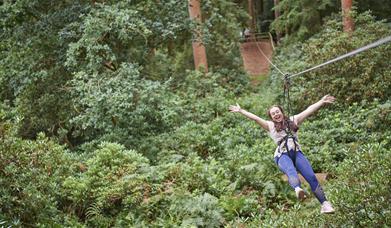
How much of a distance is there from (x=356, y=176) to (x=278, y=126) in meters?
1.45

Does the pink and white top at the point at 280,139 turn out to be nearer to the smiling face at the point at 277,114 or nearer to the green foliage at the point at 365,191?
the smiling face at the point at 277,114

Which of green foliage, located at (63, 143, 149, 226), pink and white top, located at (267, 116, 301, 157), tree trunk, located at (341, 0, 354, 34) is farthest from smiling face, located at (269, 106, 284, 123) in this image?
tree trunk, located at (341, 0, 354, 34)

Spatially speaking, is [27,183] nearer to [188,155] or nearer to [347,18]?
[188,155]

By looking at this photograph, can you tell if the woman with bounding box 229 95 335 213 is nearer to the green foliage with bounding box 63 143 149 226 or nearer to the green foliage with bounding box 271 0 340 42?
the green foliage with bounding box 63 143 149 226

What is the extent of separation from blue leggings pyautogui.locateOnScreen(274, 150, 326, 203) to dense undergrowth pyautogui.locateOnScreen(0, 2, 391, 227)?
0.33 meters

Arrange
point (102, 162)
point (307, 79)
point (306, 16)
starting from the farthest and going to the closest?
point (306, 16), point (307, 79), point (102, 162)

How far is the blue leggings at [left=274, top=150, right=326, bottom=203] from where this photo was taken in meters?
6.13

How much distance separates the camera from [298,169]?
6.49m

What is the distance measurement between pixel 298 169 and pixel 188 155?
4.51 meters

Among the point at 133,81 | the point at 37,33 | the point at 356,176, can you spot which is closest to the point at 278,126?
the point at 356,176

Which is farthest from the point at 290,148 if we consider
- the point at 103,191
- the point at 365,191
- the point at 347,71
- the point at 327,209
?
the point at 347,71

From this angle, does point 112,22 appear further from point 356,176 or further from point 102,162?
point 356,176

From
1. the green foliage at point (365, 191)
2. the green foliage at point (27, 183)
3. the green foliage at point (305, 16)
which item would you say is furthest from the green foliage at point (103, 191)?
the green foliage at point (305, 16)

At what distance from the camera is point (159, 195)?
8.21 m
